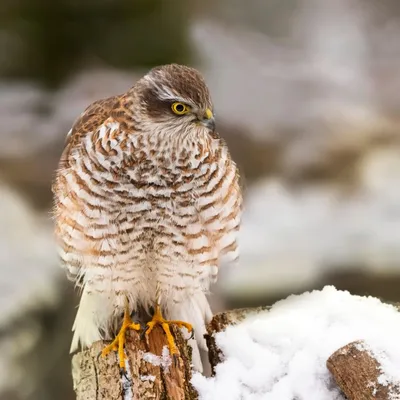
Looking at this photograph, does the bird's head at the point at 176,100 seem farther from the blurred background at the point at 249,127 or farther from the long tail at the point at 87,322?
the blurred background at the point at 249,127

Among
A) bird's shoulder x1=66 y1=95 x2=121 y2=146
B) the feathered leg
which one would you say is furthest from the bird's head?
the feathered leg

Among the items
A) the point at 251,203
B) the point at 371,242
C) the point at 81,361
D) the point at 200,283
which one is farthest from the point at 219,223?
the point at 371,242

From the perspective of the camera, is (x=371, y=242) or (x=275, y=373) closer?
(x=275, y=373)

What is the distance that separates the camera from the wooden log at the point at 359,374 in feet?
3.66

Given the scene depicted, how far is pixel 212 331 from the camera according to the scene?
1467 mm

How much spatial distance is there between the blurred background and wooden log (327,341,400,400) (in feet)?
3.51

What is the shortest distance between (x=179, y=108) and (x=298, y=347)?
24.9 inches

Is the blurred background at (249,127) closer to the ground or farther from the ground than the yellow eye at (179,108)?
farther from the ground

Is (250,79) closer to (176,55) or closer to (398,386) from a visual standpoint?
(176,55)

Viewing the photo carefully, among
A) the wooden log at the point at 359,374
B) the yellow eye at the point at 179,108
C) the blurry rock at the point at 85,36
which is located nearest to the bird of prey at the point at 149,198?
the yellow eye at the point at 179,108

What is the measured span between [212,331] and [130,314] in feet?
0.87

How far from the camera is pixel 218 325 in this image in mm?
1481

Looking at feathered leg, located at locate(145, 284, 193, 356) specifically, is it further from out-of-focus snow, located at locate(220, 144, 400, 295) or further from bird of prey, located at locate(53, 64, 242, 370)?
out-of-focus snow, located at locate(220, 144, 400, 295)

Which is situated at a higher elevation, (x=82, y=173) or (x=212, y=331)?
(x=82, y=173)
